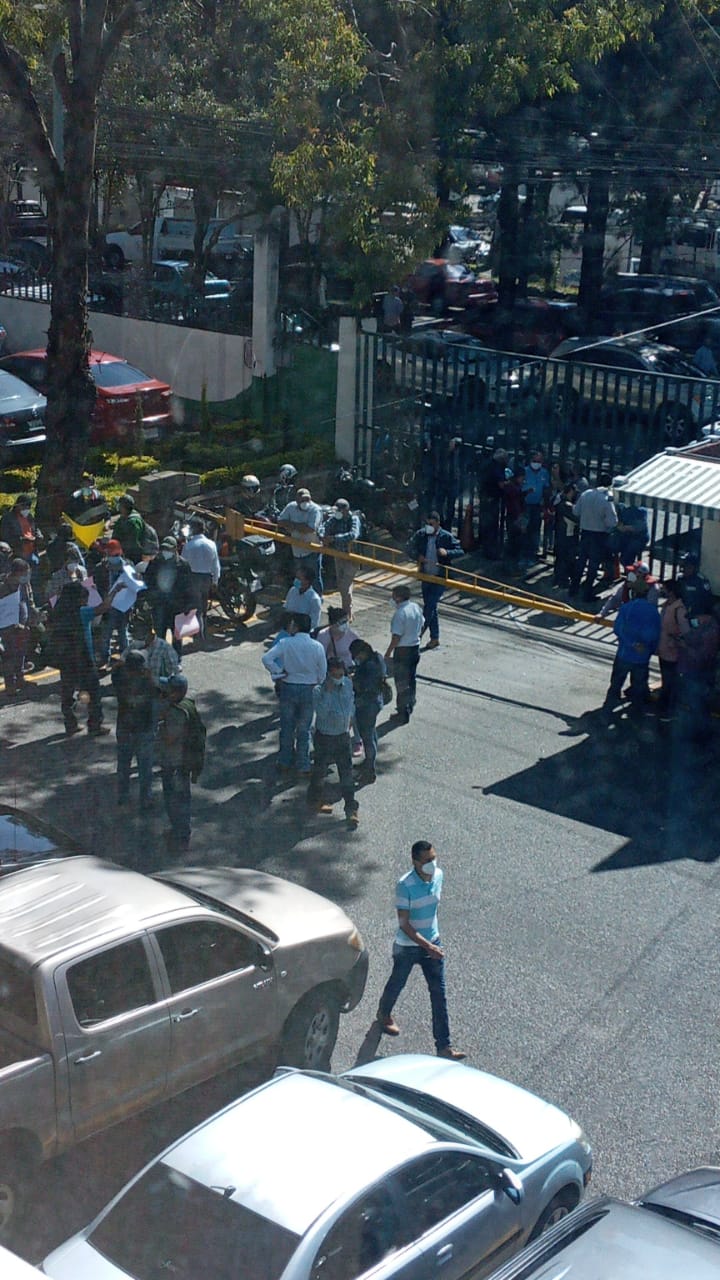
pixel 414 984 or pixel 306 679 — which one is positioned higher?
pixel 306 679

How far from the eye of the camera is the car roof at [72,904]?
638cm

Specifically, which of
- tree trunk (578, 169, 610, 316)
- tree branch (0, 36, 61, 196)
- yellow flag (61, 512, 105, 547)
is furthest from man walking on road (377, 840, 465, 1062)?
tree trunk (578, 169, 610, 316)

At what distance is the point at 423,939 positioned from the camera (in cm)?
749

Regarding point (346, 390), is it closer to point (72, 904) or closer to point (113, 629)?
point (113, 629)

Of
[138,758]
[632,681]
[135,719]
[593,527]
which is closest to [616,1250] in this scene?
[135,719]

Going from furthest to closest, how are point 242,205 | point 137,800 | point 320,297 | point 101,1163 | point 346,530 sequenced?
point 242,205, point 320,297, point 346,530, point 137,800, point 101,1163

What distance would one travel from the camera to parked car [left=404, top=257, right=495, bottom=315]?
31644mm

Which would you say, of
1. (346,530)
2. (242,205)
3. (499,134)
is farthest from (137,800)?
(242,205)

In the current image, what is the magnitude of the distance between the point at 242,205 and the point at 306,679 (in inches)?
795

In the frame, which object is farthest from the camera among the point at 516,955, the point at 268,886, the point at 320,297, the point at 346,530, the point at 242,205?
the point at 242,205

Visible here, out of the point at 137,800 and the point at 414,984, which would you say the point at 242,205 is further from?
the point at 414,984

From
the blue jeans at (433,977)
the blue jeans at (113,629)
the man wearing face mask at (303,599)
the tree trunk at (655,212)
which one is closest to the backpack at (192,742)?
the blue jeans at (433,977)

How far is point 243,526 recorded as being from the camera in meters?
15.1

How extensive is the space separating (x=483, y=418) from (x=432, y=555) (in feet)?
13.5
